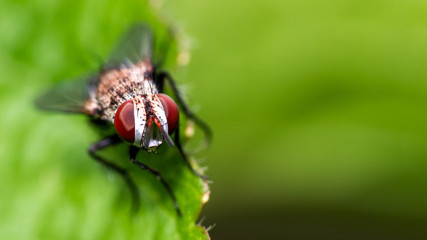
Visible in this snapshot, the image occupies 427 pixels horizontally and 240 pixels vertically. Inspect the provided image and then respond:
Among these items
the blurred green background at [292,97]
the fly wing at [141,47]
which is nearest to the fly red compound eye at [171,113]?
the fly wing at [141,47]

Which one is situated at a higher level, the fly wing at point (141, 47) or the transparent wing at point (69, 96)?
the fly wing at point (141, 47)

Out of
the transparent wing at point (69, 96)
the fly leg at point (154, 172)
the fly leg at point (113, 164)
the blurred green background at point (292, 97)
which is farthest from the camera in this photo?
the blurred green background at point (292, 97)

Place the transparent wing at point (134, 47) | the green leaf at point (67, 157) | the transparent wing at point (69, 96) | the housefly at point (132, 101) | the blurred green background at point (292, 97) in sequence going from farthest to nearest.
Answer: the blurred green background at point (292, 97) < the transparent wing at point (134, 47) < the transparent wing at point (69, 96) < the green leaf at point (67, 157) < the housefly at point (132, 101)

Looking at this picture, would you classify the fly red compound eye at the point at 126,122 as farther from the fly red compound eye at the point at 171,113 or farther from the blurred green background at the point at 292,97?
the blurred green background at the point at 292,97

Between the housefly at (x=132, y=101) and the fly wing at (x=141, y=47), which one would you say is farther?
the fly wing at (x=141, y=47)

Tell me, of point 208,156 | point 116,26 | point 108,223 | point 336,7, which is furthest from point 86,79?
point 336,7

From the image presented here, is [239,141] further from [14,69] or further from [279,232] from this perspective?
[14,69]

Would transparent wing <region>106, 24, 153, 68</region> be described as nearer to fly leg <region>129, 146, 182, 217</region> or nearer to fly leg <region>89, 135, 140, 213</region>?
fly leg <region>89, 135, 140, 213</region>

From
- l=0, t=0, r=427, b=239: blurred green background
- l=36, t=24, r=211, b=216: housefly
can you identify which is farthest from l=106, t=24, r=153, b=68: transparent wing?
l=0, t=0, r=427, b=239: blurred green background
